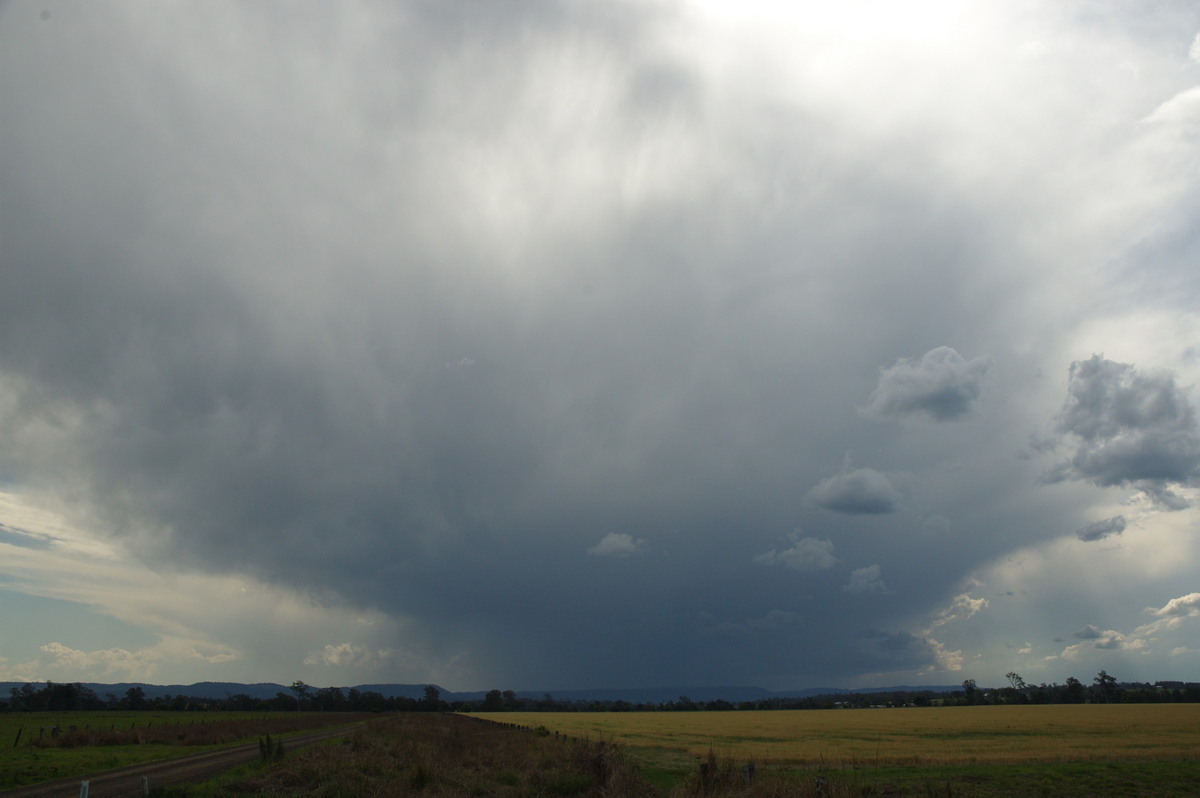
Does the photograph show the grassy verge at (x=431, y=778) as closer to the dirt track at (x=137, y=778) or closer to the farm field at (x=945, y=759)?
the dirt track at (x=137, y=778)

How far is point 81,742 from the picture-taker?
42.6 meters

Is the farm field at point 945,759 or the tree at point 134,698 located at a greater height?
the farm field at point 945,759

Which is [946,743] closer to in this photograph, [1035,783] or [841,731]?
[841,731]

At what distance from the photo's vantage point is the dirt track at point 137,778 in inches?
867

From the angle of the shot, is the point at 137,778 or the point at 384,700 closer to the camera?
the point at 137,778

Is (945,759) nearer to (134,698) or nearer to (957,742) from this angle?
(957,742)

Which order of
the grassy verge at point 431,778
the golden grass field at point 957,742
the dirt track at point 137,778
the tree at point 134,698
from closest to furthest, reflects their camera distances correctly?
1. the grassy verge at point 431,778
2. the dirt track at point 137,778
3. the golden grass field at point 957,742
4. the tree at point 134,698

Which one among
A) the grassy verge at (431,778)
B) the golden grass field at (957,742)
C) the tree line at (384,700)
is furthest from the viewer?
the tree line at (384,700)

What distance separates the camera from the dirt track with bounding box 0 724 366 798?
2203 centimetres

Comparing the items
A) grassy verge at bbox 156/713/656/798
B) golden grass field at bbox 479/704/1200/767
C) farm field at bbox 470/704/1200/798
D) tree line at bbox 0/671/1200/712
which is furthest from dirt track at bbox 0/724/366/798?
tree line at bbox 0/671/1200/712

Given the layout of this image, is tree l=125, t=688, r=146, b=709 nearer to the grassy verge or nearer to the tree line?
the tree line

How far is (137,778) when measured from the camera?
25766mm

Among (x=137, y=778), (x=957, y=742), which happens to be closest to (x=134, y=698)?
(x=137, y=778)

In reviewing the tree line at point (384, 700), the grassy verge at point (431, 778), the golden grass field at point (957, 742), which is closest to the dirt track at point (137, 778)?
the grassy verge at point (431, 778)
